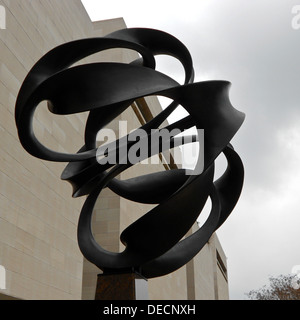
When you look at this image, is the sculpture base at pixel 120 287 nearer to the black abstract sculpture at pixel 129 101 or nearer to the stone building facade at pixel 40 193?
the black abstract sculpture at pixel 129 101

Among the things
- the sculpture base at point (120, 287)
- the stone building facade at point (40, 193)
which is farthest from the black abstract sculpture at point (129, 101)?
the stone building facade at point (40, 193)

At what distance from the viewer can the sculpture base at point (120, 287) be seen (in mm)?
5262

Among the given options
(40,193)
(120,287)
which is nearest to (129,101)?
(120,287)

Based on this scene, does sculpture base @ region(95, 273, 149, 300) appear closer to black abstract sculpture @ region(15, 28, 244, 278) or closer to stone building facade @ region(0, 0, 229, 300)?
black abstract sculpture @ region(15, 28, 244, 278)

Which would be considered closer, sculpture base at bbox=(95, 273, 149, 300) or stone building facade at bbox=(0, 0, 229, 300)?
sculpture base at bbox=(95, 273, 149, 300)

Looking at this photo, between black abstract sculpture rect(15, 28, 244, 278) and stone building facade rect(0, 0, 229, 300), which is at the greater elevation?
stone building facade rect(0, 0, 229, 300)

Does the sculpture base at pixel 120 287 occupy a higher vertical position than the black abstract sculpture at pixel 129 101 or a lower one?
lower

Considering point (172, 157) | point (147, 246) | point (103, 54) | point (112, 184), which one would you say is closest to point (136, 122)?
point (103, 54)

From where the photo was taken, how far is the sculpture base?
5262 mm

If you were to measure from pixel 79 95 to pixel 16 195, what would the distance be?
423cm

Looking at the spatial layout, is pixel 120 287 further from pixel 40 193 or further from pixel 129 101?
pixel 40 193

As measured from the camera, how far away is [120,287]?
17.5ft

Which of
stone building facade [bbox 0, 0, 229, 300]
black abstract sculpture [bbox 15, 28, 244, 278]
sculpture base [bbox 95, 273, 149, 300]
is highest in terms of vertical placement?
stone building facade [bbox 0, 0, 229, 300]

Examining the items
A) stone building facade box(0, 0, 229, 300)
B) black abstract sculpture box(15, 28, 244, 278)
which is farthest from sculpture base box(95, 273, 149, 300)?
stone building facade box(0, 0, 229, 300)
